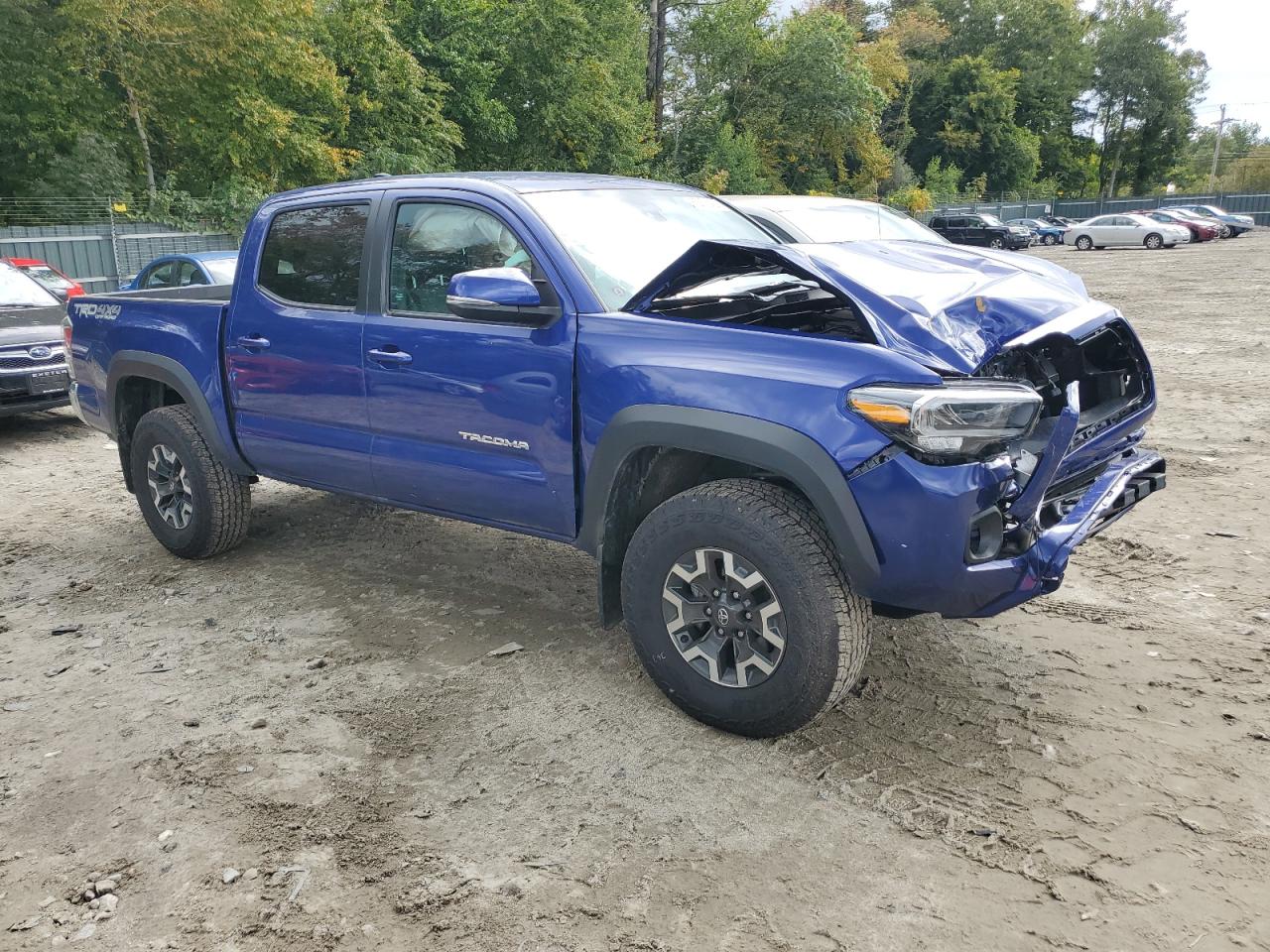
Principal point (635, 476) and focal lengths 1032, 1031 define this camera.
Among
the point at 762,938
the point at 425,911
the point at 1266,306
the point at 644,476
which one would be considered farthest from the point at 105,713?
the point at 1266,306

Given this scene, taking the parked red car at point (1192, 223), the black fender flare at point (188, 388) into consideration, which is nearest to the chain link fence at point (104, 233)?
the black fender flare at point (188, 388)

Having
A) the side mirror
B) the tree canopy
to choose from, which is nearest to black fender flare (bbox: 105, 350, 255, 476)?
the side mirror

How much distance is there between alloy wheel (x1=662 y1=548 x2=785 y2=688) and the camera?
3.37 meters

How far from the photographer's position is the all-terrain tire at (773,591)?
10.6 ft

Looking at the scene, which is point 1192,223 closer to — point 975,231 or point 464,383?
point 975,231

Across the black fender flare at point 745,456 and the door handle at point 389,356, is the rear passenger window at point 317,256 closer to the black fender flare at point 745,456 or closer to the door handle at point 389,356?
the door handle at point 389,356

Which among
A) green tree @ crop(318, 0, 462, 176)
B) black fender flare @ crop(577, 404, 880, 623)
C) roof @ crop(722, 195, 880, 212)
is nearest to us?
black fender flare @ crop(577, 404, 880, 623)

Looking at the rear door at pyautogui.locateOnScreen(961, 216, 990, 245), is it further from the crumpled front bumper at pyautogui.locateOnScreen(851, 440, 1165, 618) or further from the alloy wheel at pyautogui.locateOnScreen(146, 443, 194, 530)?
the crumpled front bumper at pyautogui.locateOnScreen(851, 440, 1165, 618)

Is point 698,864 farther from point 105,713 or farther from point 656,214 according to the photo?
point 656,214

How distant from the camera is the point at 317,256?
Result: 480 centimetres

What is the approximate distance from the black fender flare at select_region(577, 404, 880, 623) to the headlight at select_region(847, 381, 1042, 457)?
213 mm

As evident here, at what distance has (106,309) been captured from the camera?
5.80 meters

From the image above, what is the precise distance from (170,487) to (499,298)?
2.90 m

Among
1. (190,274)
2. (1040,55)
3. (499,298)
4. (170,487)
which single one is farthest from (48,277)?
(1040,55)
